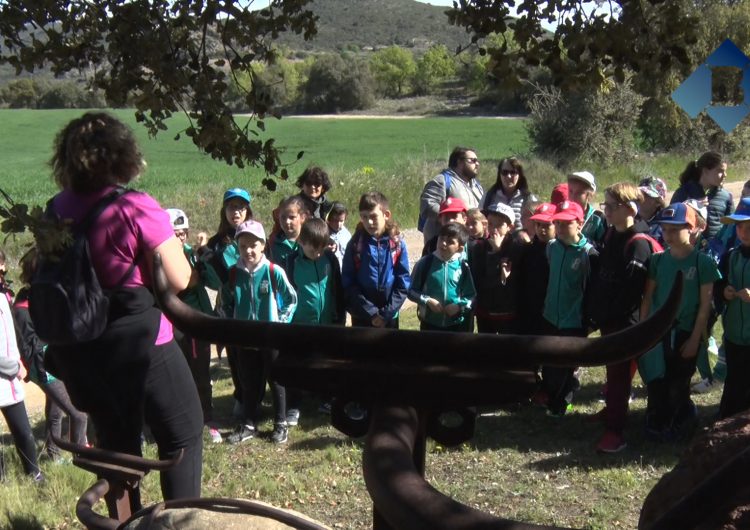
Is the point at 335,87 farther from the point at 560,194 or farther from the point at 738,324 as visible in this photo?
the point at 738,324

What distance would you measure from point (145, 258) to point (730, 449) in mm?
2098

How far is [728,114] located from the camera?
8578 mm

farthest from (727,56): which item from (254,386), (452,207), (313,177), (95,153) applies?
(95,153)

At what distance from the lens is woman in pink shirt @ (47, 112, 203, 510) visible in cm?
315

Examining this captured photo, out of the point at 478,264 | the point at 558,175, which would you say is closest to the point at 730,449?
the point at 478,264

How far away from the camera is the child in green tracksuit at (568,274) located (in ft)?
19.9

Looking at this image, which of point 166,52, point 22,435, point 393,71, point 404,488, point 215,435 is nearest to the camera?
point 404,488

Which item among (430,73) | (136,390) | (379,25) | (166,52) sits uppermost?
(379,25)

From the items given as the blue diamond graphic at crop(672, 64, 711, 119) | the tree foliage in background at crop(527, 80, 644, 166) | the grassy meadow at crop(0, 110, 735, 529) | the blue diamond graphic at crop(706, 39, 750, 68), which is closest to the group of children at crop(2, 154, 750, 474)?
the grassy meadow at crop(0, 110, 735, 529)

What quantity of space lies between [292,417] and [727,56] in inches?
225

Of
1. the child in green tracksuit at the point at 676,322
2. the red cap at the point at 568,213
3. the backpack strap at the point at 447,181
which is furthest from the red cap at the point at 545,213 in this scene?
the backpack strap at the point at 447,181

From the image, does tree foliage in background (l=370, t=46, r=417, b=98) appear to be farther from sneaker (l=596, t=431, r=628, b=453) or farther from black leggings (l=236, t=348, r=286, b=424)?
sneaker (l=596, t=431, r=628, b=453)

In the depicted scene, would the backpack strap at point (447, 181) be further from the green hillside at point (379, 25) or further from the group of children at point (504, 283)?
the green hillside at point (379, 25)

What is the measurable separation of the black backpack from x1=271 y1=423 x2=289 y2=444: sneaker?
10.4 feet
